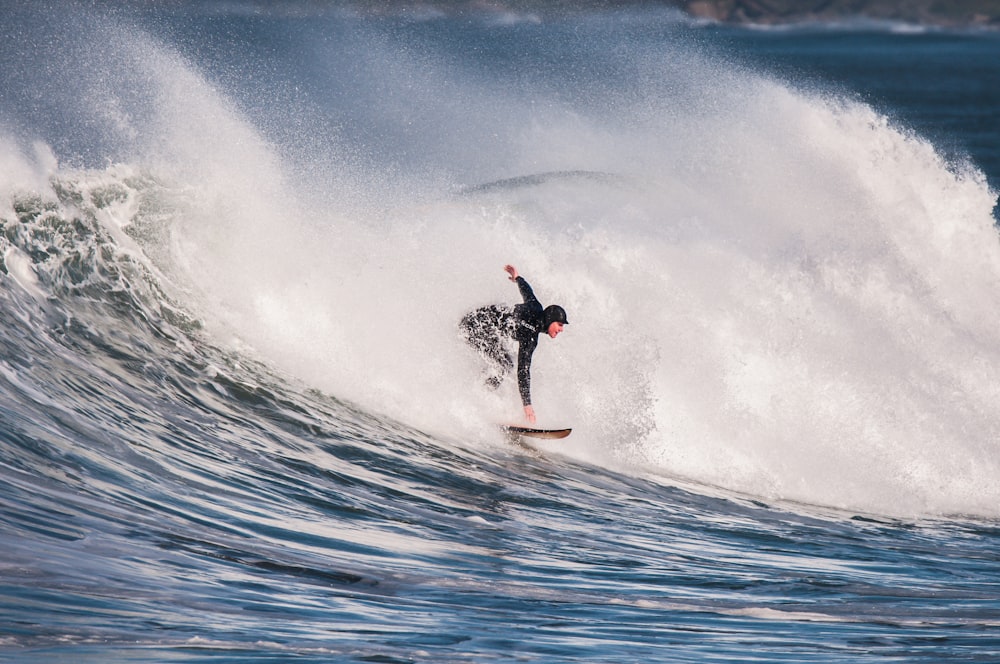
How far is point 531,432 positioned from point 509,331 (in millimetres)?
861

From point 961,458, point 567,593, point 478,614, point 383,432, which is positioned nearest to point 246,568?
point 478,614

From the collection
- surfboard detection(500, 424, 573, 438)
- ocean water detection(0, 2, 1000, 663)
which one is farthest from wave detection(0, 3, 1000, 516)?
surfboard detection(500, 424, 573, 438)

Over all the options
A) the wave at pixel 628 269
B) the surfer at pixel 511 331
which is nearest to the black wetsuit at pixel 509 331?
the surfer at pixel 511 331

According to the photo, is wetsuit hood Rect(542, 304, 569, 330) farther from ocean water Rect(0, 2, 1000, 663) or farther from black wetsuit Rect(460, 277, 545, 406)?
ocean water Rect(0, 2, 1000, 663)

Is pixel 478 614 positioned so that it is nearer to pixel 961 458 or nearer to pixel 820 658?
pixel 820 658

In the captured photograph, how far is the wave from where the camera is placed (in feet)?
34.9

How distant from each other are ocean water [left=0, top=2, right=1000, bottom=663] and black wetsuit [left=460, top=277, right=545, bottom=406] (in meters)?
0.39

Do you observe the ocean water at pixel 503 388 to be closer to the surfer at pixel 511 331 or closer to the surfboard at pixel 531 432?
the surfboard at pixel 531 432

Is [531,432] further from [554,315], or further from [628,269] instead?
[628,269]

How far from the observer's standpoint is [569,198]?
679 inches

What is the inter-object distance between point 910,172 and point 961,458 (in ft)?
17.6

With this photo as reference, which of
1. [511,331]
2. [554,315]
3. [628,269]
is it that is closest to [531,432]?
[511,331]

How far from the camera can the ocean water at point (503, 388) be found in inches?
229

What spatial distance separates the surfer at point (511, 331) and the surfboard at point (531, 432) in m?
0.10
